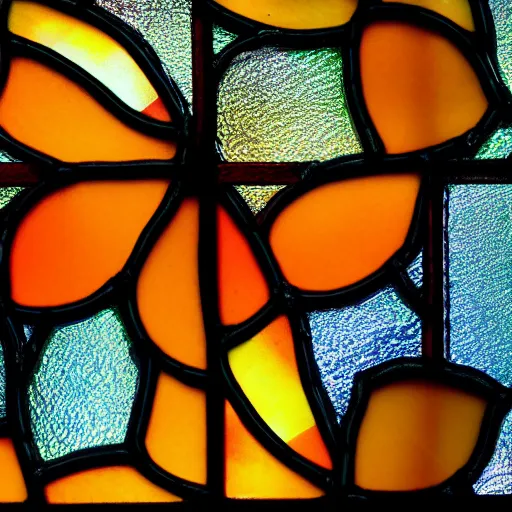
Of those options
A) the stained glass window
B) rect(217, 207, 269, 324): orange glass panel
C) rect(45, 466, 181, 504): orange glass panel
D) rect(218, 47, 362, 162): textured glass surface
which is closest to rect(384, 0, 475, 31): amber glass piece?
the stained glass window

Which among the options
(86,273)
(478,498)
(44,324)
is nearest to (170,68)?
(86,273)

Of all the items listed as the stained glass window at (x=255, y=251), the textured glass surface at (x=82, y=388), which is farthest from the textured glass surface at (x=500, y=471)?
the textured glass surface at (x=82, y=388)

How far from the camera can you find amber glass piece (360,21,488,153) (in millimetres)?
1266

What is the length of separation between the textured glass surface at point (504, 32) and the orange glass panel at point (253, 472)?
0.74m

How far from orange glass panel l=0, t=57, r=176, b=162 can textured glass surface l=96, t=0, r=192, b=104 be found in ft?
0.41

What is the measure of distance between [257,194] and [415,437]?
1.55ft


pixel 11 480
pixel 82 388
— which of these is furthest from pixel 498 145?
pixel 11 480

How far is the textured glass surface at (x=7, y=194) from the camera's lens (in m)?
1.26

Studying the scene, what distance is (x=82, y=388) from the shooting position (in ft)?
4.02

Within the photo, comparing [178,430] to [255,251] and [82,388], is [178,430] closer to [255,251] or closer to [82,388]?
[82,388]

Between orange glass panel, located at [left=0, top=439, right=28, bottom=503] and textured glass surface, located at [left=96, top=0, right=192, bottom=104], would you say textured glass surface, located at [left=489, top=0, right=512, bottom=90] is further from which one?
orange glass panel, located at [left=0, top=439, right=28, bottom=503]

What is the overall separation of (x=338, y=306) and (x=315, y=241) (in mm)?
113

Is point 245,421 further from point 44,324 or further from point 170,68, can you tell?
point 170,68

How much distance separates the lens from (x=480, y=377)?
47.9 inches
